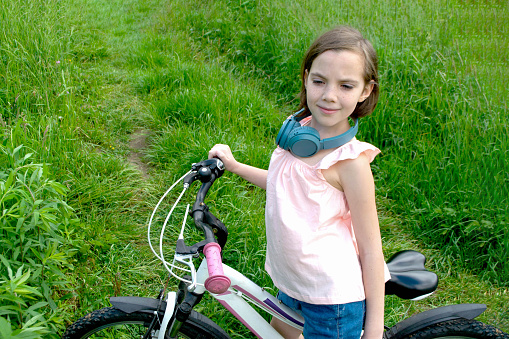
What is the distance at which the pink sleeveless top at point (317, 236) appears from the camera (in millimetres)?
1472

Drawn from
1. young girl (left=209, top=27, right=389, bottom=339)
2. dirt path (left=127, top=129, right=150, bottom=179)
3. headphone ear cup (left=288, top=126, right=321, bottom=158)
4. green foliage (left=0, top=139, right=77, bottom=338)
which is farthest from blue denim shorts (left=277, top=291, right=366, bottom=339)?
dirt path (left=127, top=129, right=150, bottom=179)

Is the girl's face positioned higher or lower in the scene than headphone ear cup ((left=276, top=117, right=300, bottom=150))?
higher

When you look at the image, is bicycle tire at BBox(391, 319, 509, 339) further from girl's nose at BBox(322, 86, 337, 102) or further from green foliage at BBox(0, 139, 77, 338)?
green foliage at BBox(0, 139, 77, 338)

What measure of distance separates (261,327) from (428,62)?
118 inches

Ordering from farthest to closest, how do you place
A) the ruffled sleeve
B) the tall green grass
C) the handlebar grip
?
1. the tall green grass
2. the ruffled sleeve
3. the handlebar grip

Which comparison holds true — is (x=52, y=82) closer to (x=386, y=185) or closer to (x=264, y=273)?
(x=264, y=273)

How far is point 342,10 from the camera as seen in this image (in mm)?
4562

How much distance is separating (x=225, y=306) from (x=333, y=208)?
573mm

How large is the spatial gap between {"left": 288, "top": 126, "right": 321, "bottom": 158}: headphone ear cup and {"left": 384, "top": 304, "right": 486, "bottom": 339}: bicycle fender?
2.94 feet

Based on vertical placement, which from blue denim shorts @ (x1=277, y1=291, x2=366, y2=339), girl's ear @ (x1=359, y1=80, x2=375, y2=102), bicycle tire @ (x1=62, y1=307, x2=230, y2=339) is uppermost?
girl's ear @ (x1=359, y1=80, x2=375, y2=102)

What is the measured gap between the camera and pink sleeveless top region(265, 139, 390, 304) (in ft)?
4.83

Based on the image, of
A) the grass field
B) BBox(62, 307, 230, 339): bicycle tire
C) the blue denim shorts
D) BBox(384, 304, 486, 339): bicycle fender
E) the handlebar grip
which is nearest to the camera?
the handlebar grip

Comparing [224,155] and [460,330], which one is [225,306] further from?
[460,330]

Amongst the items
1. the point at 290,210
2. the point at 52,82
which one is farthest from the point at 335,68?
the point at 52,82
